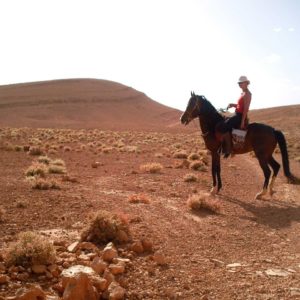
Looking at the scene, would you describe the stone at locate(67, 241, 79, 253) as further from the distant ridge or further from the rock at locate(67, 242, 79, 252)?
the distant ridge

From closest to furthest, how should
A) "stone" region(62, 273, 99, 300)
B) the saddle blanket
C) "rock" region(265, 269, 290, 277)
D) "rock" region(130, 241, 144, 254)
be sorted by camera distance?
"stone" region(62, 273, 99, 300) → "rock" region(265, 269, 290, 277) → "rock" region(130, 241, 144, 254) → the saddle blanket

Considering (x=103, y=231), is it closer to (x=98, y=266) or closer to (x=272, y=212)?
(x=98, y=266)

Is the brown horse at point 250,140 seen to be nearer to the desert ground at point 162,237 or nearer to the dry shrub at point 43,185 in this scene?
the desert ground at point 162,237

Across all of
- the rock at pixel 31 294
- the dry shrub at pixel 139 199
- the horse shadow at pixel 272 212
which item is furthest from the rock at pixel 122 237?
the horse shadow at pixel 272 212

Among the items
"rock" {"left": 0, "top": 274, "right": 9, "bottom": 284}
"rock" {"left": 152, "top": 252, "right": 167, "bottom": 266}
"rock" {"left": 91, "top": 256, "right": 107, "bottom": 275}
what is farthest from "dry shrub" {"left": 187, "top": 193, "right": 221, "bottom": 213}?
"rock" {"left": 0, "top": 274, "right": 9, "bottom": 284}

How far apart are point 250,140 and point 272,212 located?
2.47m

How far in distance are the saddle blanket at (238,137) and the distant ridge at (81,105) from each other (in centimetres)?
6900

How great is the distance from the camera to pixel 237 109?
35.3ft

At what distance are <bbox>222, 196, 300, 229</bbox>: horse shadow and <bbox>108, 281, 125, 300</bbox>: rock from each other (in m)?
4.71

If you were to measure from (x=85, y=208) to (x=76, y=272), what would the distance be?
406 centimetres

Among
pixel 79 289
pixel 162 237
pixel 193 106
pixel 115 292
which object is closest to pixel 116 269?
Answer: pixel 115 292

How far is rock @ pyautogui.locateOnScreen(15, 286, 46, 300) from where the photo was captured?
381cm

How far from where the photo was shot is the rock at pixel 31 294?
12.5ft

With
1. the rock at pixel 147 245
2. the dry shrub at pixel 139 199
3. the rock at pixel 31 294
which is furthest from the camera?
the dry shrub at pixel 139 199
